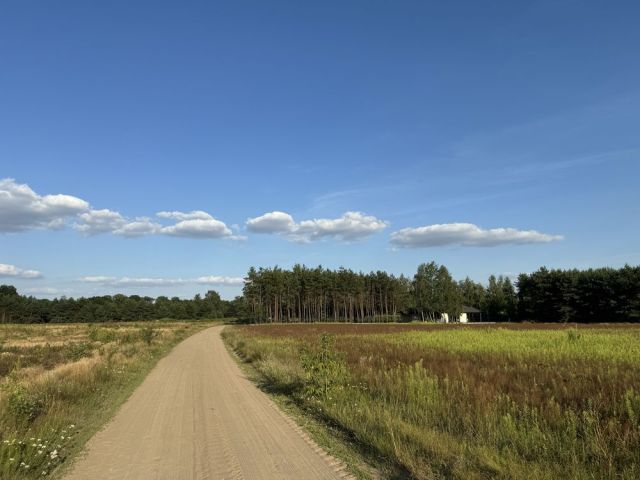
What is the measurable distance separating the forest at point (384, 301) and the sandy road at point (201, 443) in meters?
89.0

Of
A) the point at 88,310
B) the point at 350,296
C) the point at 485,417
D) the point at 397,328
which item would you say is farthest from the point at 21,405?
the point at 88,310

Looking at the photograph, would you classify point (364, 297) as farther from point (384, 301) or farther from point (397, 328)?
point (397, 328)

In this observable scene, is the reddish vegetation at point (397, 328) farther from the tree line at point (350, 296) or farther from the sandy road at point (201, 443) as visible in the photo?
the tree line at point (350, 296)

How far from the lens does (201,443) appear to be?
28.6 ft

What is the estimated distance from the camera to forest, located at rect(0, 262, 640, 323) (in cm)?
9131

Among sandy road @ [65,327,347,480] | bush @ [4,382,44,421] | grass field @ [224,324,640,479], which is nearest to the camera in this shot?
grass field @ [224,324,640,479]

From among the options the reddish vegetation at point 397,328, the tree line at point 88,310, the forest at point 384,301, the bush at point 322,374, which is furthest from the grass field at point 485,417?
the tree line at point 88,310

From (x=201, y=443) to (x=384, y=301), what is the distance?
131m

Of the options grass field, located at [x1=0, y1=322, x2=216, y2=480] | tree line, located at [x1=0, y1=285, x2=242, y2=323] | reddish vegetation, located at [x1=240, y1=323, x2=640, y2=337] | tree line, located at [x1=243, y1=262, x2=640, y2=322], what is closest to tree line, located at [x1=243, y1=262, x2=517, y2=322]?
tree line, located at [x1=243, y1=262, x2=640, y2=322]

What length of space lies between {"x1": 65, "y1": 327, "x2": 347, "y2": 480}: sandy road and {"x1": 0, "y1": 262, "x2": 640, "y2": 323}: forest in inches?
3503

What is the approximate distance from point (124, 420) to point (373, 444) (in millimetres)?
6170

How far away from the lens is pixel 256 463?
738cm

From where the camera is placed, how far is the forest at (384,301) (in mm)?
91312

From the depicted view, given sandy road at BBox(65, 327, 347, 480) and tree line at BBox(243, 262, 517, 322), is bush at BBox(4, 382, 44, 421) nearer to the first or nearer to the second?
sandy road at BBox(65, 327, 347, 480)
